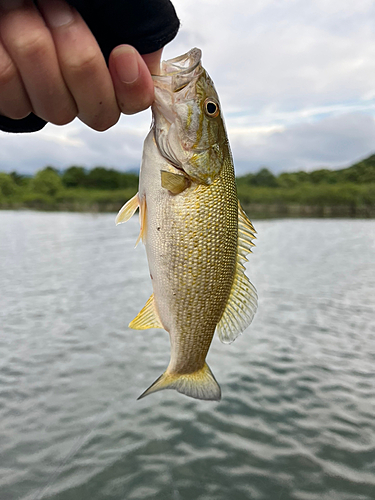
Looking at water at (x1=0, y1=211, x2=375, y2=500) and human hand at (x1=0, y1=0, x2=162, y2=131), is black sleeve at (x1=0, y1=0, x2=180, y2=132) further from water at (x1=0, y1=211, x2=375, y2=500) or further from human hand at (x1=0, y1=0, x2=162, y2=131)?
water at (x1=0, y1=211, x2=375, y2=500)

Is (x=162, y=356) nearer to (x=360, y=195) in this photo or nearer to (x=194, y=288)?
(x=194, y=288)

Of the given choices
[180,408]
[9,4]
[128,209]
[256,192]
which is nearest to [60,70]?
[9,4]

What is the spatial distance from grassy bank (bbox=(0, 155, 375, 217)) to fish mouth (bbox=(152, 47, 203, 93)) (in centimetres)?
5105

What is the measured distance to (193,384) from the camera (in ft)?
8.14

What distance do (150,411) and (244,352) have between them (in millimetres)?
2717

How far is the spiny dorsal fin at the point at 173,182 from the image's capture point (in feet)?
6.82

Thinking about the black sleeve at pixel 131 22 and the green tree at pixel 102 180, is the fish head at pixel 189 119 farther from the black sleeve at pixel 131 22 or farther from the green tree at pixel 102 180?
the green tree at pixel 102 180

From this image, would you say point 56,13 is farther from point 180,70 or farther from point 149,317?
point 149,317

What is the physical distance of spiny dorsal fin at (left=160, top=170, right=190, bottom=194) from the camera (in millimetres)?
2080

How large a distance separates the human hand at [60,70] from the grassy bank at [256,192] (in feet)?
170

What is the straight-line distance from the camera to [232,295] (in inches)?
97.0

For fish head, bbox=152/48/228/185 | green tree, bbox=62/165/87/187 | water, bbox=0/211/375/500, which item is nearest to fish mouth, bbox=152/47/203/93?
fish head, bbox=152/48/228/185

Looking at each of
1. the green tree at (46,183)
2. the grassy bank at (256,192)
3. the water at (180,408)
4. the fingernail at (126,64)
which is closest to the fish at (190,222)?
the fingernail at (126,64)

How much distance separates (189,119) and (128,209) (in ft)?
2.08
